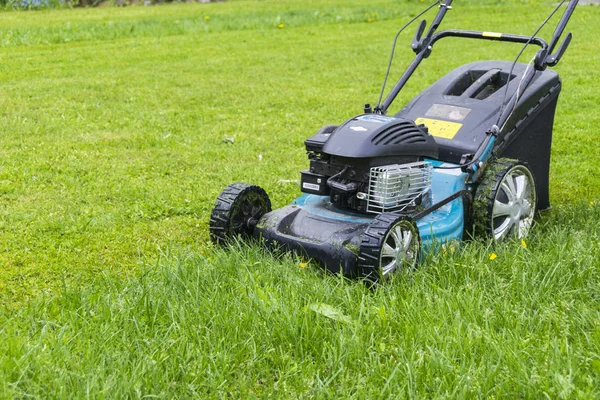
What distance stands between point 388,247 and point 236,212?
32.8 inches

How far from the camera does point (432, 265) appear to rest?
3127mm

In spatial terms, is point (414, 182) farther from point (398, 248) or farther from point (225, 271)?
point (225, 271)

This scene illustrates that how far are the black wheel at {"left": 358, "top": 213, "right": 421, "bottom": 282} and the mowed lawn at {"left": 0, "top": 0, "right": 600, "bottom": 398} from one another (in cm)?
7

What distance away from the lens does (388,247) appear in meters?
3.04

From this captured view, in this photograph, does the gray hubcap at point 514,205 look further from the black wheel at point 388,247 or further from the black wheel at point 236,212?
the black wheel at point 236,212

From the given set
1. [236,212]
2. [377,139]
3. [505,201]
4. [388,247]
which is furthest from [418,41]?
[388,247]

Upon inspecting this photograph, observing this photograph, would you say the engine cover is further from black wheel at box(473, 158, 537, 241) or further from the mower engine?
black wheel at box(473, 158, 537, 241)

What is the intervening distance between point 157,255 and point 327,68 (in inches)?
224

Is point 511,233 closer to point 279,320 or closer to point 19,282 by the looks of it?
point 279,320

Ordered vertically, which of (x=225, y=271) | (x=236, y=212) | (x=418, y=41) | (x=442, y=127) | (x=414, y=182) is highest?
(x=418, y=41)

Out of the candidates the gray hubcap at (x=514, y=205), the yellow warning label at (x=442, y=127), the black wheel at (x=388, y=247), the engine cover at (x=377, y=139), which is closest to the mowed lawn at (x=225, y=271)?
the black wheel at (x=388, y=247)

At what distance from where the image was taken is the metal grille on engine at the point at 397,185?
3.20 meters

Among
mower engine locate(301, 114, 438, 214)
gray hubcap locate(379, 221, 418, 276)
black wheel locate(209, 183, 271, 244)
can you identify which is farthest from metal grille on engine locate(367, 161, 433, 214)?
black wheel locate(209, 183, 271, 244)

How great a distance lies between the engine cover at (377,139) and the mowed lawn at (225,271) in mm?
494
